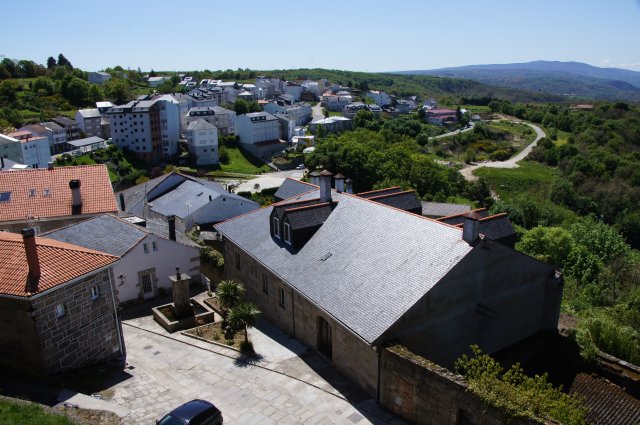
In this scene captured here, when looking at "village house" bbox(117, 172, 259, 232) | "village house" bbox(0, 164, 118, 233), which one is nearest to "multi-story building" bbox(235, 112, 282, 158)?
"village house" bbox(117, 172, 259, 232)

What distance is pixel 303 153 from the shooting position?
377 feet

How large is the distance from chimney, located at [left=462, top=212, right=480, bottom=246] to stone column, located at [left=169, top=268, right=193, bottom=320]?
13778 mm

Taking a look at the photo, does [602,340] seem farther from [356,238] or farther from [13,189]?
[13,189]

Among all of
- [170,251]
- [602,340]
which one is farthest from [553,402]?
[170,251]

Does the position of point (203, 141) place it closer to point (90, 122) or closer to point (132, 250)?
point (90, 122)

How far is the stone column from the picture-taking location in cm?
2514

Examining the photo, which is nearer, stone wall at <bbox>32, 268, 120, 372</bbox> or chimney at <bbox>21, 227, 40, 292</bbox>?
chimney at <bbox>21, 227, 40, 292</bbox>

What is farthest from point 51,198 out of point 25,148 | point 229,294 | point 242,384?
point 25,148

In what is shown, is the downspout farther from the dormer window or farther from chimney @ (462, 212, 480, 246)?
chimney @ (462, 212, 480, 246)

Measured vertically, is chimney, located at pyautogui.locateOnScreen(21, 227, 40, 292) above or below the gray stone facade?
above

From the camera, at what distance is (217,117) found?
12275 centimetres

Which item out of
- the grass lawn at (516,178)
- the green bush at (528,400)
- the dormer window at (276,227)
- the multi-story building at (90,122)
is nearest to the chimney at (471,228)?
the green bush at (528,400)

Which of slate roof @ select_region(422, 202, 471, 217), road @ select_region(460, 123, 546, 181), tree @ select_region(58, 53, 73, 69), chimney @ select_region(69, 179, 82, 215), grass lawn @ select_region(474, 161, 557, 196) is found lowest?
grass lawn @ select_region(474, 161, 557, 196)

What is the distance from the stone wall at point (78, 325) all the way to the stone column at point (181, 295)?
4.78 metres
